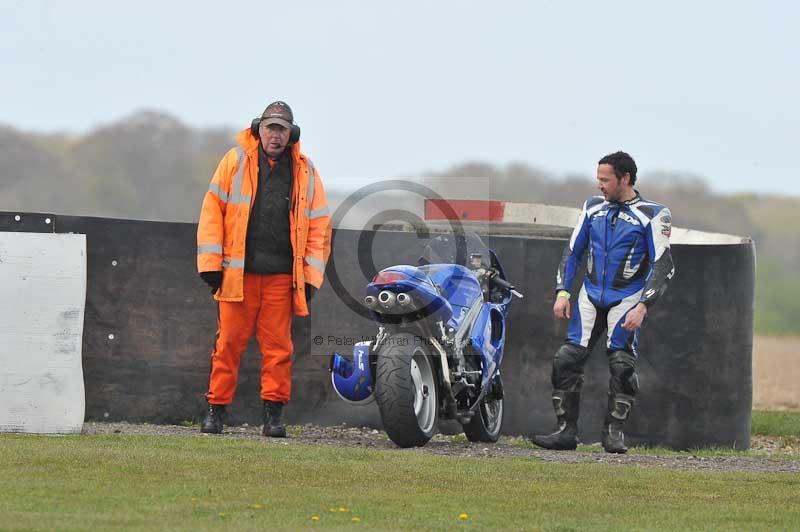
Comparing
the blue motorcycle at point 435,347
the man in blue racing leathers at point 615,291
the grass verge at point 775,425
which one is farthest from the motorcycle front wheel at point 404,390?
the grass verge at point 775,425

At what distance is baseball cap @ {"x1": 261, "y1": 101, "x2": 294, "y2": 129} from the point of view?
34.8 feet

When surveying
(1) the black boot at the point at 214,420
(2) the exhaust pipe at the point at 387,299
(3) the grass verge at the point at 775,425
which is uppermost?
(2) the exhaust pipe at the point at 387,299

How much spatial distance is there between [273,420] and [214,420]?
422mm

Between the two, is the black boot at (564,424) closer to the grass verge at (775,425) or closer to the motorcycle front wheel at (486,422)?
the motorcycle front wheel at (486,422)

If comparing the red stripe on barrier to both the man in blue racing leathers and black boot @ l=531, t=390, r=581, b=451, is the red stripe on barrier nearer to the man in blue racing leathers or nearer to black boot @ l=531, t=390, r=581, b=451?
the man in blue racing leathers

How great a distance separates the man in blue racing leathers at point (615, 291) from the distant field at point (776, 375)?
268 inches

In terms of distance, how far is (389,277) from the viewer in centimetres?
995

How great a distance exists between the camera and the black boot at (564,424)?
10853mm

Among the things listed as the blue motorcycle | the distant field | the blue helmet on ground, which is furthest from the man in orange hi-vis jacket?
the distant field

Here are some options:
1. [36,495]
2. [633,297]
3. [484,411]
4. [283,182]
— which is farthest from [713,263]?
[36,495]

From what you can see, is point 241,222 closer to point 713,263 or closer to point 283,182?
point 283,182

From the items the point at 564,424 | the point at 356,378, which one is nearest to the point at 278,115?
the point at 356,378

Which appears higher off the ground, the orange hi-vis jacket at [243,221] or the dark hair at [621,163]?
the dark hair at [621,163]

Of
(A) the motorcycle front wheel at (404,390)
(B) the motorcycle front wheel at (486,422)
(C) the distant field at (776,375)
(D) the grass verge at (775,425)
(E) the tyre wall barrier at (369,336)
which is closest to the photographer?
(A) the motorcycle front wheel at (404,390)
